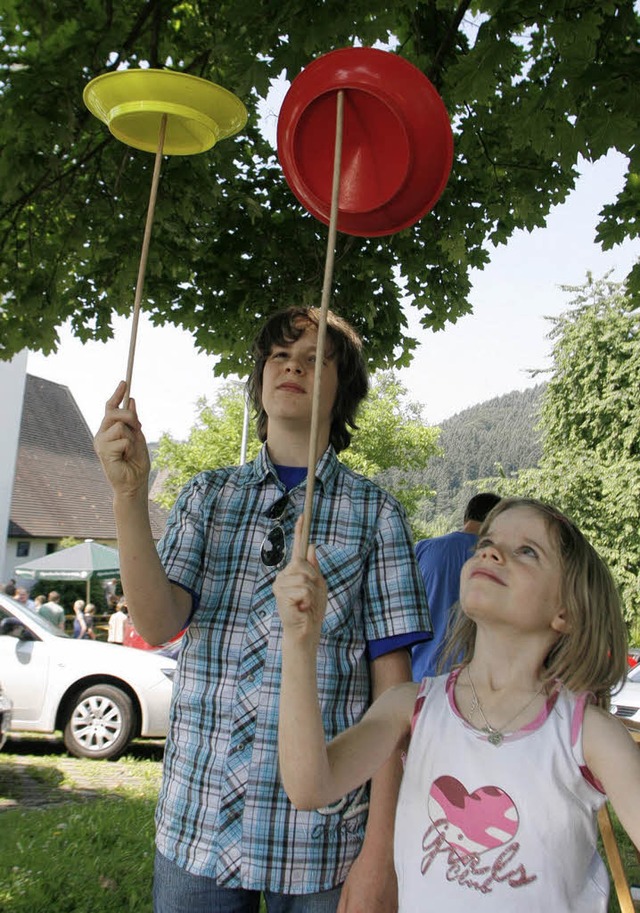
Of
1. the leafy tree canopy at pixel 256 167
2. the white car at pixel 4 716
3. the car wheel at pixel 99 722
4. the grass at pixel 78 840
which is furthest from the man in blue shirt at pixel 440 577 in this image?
the car wheel at pixel 99 722

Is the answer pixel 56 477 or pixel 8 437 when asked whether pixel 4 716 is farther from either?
pixel 56 477

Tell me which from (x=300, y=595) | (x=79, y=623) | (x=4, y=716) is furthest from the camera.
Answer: (x=79, y=623)

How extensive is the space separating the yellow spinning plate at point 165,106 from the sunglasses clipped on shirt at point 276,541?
752mm

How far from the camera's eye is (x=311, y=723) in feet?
4.38

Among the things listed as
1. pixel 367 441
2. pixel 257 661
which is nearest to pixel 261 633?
pixel 257 661

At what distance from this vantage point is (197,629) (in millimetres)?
1740

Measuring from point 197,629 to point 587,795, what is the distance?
792 millimetres

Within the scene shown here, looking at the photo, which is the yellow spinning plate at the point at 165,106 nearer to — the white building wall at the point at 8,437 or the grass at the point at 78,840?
the grass at the point at 78,840

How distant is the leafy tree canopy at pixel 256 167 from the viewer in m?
2.95

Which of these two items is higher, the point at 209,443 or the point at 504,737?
the point at 209,443

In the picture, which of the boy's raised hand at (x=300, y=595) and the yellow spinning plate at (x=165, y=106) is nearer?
the boy's raised hand at (x=300, y=595)

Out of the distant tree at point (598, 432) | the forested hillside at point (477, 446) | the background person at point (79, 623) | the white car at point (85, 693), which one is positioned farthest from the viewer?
the forested hillside at point (477, 446)

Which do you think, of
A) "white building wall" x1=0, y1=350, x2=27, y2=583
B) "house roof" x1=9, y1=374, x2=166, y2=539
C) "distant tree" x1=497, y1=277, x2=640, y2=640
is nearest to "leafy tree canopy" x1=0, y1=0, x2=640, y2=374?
"distant tree" x1=497, y1=277, x2=640, y2=640

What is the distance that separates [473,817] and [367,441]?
83.6 feet
